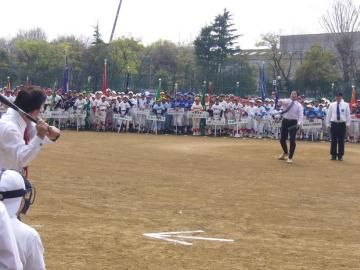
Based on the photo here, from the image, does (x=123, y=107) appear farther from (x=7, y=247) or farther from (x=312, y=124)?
(x=7, y=247)

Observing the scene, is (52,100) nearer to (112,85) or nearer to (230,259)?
(112,85)

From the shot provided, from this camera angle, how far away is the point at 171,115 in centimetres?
3056

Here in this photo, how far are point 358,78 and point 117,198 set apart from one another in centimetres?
4141

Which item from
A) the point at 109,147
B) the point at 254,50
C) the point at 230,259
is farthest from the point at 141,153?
the point at 254,50

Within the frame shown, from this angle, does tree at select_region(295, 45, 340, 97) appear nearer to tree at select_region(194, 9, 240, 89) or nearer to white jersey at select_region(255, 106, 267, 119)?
tree at select_region(194, 9, 240, 89)

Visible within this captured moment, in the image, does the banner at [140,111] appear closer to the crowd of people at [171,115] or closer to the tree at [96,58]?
the crowd of people at [171,115]

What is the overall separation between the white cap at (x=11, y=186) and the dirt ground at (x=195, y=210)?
306 centimetres

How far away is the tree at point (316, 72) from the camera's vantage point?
155ft

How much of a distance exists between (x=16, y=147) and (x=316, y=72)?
44289 mm

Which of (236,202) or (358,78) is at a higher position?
(358,78)

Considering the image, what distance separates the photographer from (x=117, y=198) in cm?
1095

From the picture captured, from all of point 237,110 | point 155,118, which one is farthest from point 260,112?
point 155,118

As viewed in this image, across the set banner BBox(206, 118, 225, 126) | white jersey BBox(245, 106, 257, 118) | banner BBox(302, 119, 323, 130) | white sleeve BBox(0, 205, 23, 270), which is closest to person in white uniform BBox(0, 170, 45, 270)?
white sleeve BBox(0, 205, 23, 270)

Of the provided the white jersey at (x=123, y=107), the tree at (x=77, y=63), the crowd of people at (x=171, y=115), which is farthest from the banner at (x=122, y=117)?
the tree at (x=77, y=63)
